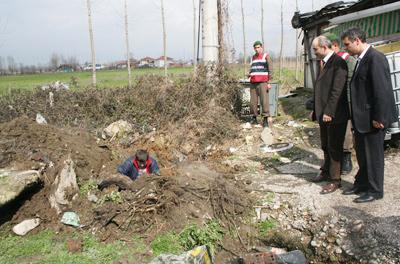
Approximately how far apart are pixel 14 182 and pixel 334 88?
176 inches

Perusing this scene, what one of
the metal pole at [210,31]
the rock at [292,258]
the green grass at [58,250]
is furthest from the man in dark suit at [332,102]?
the metal pole at [210,31]

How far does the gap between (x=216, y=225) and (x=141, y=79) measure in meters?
5.82

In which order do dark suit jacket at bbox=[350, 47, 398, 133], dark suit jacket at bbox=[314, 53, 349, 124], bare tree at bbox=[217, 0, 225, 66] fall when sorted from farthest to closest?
bare tree at bbox=[217, 0, 225, 66]
dark suit jacket at bbox=[314, 53, 349, 124]
dark suit jacket at bbox=[350, 47, 398, 133]

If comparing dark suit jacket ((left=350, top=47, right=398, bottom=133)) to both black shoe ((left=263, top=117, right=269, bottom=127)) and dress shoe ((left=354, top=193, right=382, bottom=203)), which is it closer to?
dress shoe ((left=354, top=193, right=382, bottom=203))

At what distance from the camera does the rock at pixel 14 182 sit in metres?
4.88

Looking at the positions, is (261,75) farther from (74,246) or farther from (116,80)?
(116,80)

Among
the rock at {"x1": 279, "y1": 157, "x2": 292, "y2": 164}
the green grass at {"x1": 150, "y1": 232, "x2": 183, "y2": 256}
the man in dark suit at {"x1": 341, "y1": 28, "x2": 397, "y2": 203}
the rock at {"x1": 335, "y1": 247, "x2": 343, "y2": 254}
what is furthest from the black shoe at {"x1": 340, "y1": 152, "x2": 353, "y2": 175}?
the green grass at {"x1": 150, "y1": 232, "x2": 183, "y2": 256}

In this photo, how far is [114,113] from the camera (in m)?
9.08

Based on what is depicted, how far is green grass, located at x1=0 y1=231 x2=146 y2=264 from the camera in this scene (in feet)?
13.9

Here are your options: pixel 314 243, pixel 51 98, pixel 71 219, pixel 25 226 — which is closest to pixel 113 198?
pixel 71 219

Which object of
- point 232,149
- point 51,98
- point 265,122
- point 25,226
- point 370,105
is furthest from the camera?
point 51,98

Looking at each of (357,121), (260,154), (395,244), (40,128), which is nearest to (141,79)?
(40,128)

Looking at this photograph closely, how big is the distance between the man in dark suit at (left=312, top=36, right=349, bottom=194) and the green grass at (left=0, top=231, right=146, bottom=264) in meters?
2.69

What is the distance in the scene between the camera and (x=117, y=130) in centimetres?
837
